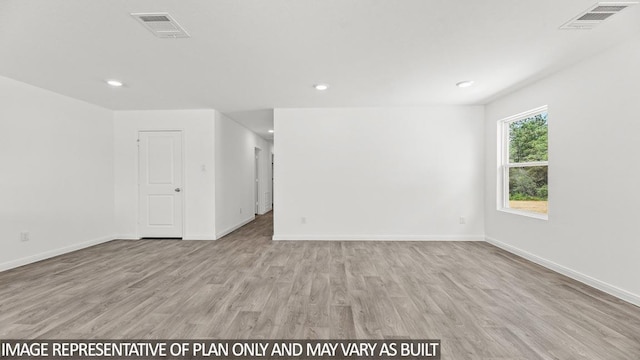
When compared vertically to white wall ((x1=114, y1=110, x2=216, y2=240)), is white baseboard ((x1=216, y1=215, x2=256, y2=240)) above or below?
below

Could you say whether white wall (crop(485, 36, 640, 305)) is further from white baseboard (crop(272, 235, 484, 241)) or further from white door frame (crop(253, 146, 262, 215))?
white door frame (crop(253, 146, 262, 215))

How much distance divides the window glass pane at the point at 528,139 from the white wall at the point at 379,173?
624 millimetres

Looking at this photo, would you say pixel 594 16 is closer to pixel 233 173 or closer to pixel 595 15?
pixel 595 15

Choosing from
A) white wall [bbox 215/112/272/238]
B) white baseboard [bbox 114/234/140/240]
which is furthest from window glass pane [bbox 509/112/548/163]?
white baseboard [bbox 114/234/140/240]

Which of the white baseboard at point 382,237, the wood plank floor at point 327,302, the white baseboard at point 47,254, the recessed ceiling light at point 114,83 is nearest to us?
the wood plank floor at point 327,302

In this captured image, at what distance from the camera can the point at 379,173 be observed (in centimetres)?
509

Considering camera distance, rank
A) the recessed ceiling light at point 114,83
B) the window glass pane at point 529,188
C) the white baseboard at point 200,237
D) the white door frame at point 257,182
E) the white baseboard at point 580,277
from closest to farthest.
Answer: the white baseboard at point 580,277, the recessed ceiling light at point 114,83, the window glass pane at point 529,188, the white baseboard at point 200,237, the white door frame at point 257,182

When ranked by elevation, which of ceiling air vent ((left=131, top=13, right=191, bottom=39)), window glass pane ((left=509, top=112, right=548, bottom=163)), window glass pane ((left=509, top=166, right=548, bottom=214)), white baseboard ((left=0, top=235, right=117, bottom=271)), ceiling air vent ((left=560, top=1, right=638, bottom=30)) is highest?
ceiling air vent ((left=560, top=1, right=638, bottom=30))

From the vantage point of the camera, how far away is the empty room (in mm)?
2053

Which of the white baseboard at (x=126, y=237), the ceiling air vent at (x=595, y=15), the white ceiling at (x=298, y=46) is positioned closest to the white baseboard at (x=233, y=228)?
the white baseboard at (x=126, y=237)

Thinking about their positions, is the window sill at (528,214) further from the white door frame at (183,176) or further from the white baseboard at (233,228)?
the white door frame at (183,176)

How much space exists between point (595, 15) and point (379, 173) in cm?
333

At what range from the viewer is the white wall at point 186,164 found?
17.0 ft

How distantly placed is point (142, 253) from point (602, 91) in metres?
6.17
